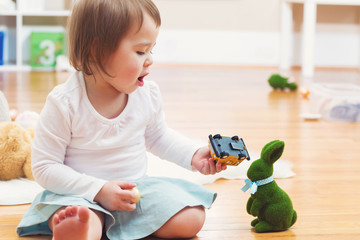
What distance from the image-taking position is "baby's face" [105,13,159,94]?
2.92 ft

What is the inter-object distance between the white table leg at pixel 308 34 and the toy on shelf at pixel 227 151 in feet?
7.87

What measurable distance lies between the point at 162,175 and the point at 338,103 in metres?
1.01

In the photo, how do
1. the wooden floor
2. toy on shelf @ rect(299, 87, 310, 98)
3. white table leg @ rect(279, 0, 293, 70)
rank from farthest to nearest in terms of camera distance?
white table leg @ rect(279, 0, 293, 70), toy on shelf @ rect(299, 87, 310, 98), the wooden floor

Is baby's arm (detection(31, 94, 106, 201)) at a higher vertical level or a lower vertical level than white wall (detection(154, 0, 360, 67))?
lower

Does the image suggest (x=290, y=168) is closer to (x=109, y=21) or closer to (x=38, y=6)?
(x=109, y=21)

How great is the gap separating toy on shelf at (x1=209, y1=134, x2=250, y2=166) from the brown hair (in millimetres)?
226

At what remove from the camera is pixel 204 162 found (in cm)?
99

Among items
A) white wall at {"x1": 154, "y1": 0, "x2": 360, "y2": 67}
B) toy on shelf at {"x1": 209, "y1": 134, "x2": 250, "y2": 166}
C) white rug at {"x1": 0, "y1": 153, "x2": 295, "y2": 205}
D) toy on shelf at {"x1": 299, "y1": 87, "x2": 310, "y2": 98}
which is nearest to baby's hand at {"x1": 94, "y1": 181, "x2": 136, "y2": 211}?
toy on shelf at {"x1": 209, "y1": 134, "x2": 250, "y2": 166}

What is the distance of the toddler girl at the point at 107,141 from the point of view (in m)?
0.88

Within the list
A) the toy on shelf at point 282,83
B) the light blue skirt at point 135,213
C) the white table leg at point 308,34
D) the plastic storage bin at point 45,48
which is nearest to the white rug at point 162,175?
the light blue skirt at point 135,213

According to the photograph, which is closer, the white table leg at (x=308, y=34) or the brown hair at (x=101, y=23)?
the brown hair at (x=101, y=23)

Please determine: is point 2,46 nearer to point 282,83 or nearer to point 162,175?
point 282,83

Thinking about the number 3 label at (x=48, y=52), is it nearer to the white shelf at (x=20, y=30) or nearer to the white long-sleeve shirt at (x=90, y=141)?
the white shelf at (x=20, y=30)

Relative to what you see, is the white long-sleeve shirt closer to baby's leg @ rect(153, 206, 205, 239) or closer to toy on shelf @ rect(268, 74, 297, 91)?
baby's leg @ rect(153, 206, 205, 239)
